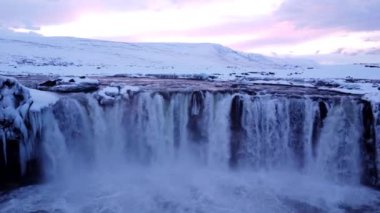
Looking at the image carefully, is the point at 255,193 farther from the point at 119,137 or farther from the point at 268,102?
the point at 119,137

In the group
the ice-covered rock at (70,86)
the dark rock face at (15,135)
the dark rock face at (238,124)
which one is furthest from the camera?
the ice-covered rock at (70,86)

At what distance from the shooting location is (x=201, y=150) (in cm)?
1461

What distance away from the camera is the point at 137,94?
14812 millimetres

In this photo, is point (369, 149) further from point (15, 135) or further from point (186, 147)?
point (15, 135)

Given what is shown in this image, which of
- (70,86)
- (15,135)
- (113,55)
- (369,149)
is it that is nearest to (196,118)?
(70,86)

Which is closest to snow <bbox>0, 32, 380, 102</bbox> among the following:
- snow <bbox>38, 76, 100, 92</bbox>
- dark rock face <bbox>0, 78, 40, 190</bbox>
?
snow <bbox>38, 76, 100, 92</bbox>

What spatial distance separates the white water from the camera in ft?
40.5

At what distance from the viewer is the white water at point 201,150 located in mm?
12331

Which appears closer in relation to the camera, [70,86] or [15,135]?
[15,135]

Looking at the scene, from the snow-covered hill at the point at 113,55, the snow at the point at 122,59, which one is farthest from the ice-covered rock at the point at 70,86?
the snow-covered hill at the point at 113,55

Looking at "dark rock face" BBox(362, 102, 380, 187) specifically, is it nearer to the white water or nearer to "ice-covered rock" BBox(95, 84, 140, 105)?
the white water

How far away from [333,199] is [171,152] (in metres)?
5.51

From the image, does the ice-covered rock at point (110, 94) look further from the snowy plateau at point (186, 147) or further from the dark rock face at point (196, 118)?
the dark rock face at point (196, 118)

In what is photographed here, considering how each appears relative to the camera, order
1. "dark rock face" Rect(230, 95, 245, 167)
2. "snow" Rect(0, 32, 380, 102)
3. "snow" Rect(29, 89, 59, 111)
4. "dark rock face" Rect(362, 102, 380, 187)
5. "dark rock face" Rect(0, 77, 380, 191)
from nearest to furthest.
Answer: "snow" Rect(29, 89, 59, 111), "dark rock face" Rect(362, 102, 380, 187), "dark rock face" Rect(0, 77, 380, 191), "dark rock face" Rect(230, 95, 245, 167), "snow" Rect(0, 32, 380, 102)
